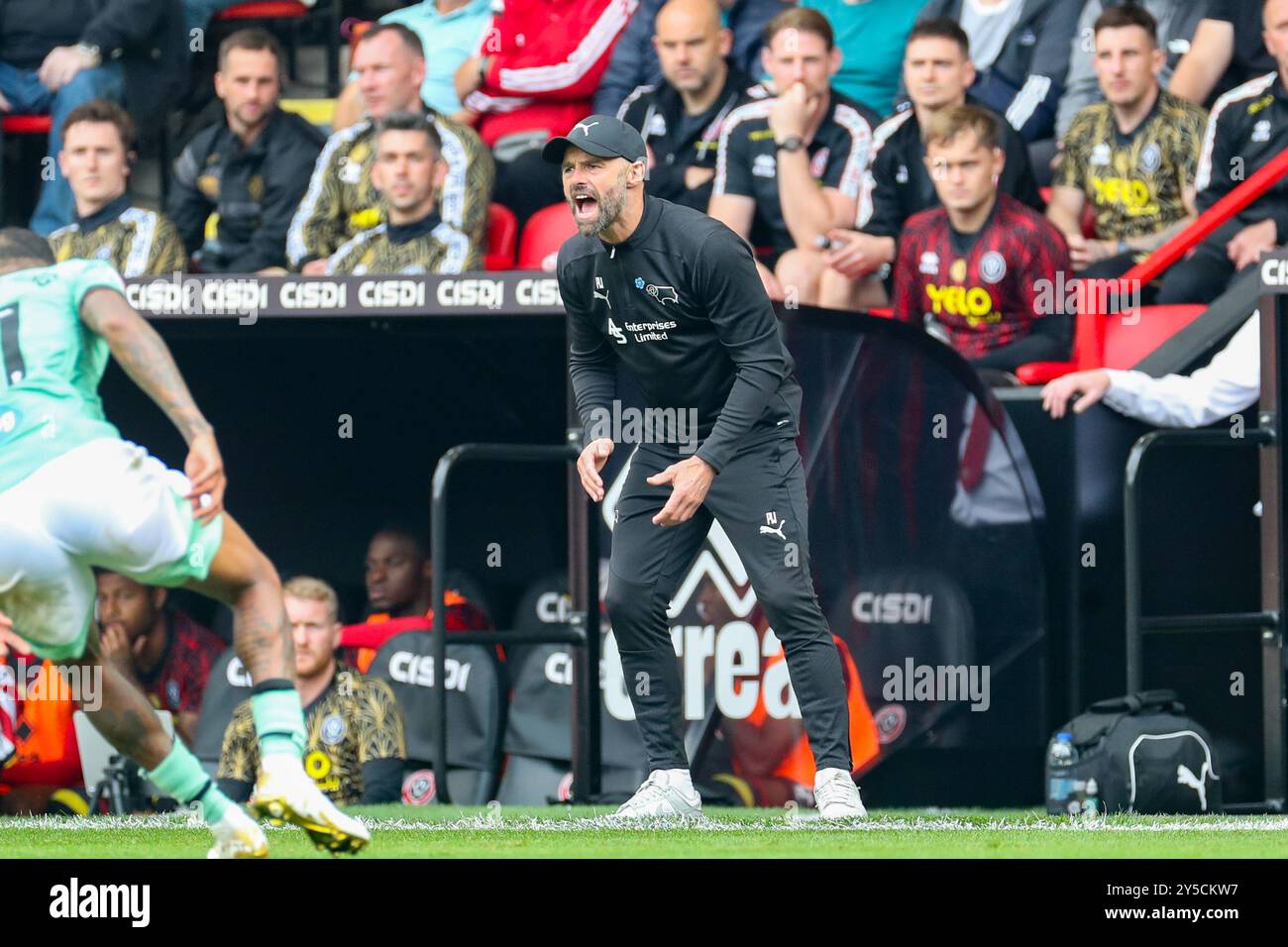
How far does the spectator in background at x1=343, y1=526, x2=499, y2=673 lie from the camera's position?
31.7ft

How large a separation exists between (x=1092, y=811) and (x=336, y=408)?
4.17 m

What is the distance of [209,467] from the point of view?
5.34 meters

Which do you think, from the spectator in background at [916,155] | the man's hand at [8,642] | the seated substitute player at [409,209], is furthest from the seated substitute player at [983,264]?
the man's hand at [8,642]

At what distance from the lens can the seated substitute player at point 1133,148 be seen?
945 cm

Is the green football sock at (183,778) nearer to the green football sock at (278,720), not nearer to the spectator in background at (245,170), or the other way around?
the green football sock at (278,720)

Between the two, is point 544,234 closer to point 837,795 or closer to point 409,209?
point 409,209

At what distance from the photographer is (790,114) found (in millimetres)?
→ 9398

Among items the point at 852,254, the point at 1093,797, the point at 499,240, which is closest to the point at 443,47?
the point at 499,240

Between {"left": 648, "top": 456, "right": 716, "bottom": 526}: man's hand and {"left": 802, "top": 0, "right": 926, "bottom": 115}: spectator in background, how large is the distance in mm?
4730

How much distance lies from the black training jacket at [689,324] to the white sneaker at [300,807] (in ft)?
5.24

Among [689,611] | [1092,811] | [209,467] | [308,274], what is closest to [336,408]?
[308,274]

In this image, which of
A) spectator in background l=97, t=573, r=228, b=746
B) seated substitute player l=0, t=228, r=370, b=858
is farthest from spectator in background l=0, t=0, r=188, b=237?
seated substitute player l=0, t=228, r=370, b=858

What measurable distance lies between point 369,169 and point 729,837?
4829mm

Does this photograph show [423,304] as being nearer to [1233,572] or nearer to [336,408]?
[336,408]
